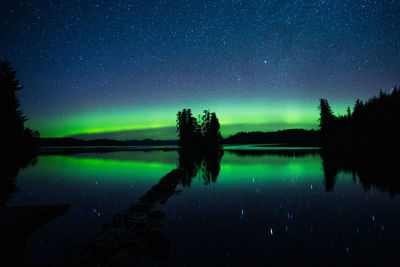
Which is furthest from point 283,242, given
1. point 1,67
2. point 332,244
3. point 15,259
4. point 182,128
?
point 182,128

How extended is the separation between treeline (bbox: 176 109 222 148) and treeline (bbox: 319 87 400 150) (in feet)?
150

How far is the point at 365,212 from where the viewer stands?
8.45 meters

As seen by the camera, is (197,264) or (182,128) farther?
(182,128)

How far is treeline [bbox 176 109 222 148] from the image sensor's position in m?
87.4

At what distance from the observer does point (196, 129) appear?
90250mm

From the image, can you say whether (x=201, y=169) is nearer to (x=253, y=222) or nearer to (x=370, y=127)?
(x=253, y=222)

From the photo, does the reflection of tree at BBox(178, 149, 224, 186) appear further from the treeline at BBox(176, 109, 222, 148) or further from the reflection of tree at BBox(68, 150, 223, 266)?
the treeline at BBox(176, 109, 222, 148)

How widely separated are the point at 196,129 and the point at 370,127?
6098 cm

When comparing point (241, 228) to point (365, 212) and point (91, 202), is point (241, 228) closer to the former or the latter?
point (365, 212)

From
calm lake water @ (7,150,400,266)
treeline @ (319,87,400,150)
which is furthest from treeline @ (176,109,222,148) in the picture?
calm lake water @ (7,150,400,266)

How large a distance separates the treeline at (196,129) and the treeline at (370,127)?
1806 inches

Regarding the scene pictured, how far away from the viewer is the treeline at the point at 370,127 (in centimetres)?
4916

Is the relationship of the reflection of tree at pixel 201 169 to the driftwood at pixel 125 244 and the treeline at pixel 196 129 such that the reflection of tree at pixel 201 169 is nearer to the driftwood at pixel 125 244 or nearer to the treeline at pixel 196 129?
the driftwood at pixel 125 244

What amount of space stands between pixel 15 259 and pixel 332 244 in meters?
9.23
